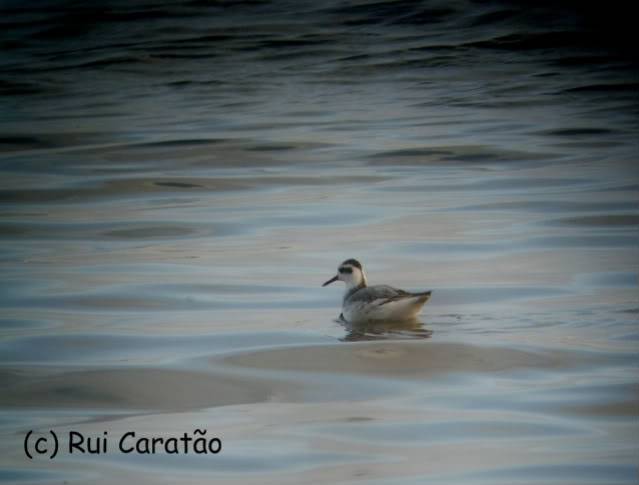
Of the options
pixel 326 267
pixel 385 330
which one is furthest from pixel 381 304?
pixel 326 267

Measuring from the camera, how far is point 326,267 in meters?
14.6

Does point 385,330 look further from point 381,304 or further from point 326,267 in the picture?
point 326,267

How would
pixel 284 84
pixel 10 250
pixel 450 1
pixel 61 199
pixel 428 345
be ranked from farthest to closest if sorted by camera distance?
pixel 450 1
pixel 284 84
pixel 61 199
pixel 10 250
pixel 428 345

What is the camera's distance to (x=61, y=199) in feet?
66.5

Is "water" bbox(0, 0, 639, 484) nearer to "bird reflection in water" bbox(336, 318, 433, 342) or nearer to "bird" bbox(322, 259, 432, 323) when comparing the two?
"bird reflection in water" bbox(336, 318, 433, 342)

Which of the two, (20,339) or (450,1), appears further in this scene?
(450,1)

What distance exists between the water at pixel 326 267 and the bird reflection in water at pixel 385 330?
65 mm

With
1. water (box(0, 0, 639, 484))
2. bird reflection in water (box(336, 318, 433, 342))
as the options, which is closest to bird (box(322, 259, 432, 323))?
bird reflection in water (box(336, 318, 433, 342))

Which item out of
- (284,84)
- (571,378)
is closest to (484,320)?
(571,378)

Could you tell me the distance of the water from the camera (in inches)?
309

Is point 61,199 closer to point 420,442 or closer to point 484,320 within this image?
point 484,320

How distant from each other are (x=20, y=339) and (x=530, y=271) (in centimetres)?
552

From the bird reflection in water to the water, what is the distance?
65 mm

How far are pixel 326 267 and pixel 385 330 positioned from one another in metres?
3.32
